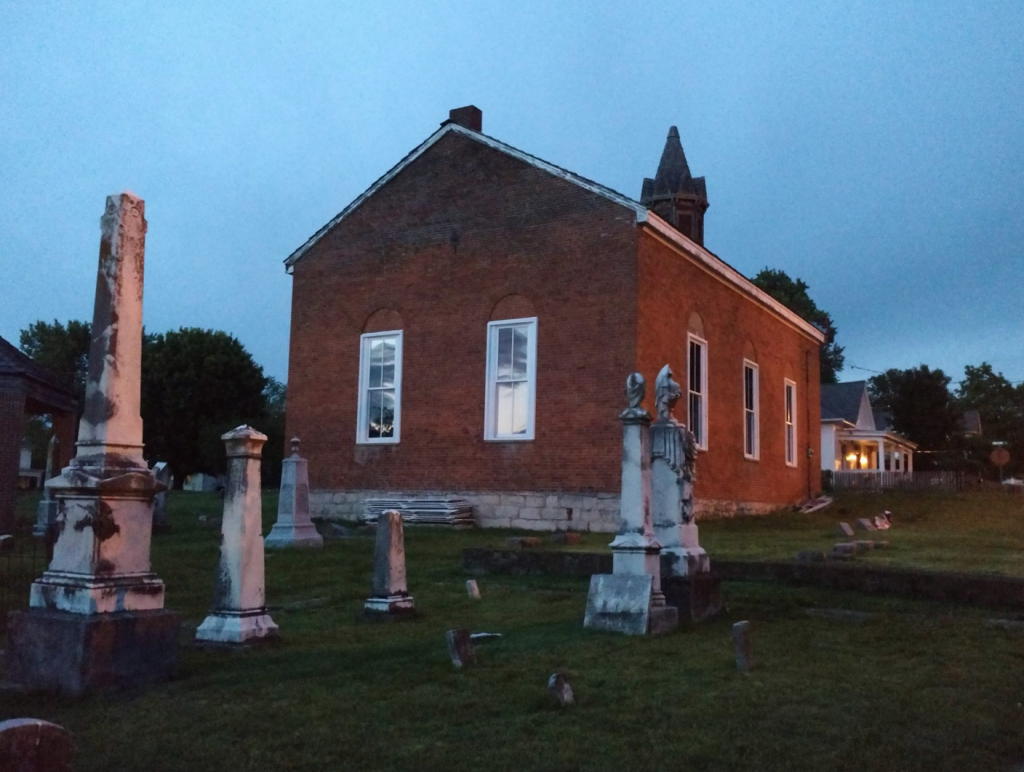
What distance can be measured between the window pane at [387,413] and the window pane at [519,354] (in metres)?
3.63

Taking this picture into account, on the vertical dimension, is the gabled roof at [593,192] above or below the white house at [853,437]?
above

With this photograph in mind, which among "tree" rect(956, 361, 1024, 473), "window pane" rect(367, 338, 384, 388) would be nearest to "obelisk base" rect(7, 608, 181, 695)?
"window pane" rect(367, 338, 384, 388)

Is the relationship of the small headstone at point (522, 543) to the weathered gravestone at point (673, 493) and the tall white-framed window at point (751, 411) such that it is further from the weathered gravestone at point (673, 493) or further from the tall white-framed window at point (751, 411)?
the tall white-framed window at point (751, 411)

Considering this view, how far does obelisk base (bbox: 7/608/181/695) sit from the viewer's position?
6.71 m

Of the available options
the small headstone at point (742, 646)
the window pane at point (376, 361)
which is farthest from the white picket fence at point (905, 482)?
the small headstone at point (742, 646)

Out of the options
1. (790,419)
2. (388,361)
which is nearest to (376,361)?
(388,361)

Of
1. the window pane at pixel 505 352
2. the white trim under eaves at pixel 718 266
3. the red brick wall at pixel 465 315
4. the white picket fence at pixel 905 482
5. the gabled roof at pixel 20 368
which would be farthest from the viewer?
the white picket fence at pixel 905 482

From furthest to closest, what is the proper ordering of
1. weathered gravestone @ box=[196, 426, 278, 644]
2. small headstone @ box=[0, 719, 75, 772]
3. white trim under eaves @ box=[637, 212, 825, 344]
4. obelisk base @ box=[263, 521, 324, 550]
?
white trim under eaves @ box=[637, 212, 825, 344] → obelisk base @ box=[263, 521, 324, 550] → weathered gravestone @ box=[196, 426, 278, 644] → small headstone @ box=[0, 719, 75, 772]

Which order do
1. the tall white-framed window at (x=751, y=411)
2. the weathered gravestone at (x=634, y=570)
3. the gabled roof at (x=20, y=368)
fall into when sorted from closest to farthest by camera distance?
the weathered gravestone at (x=634, y=570)
the gabled roof at (x=20, y=368)
the tall white-framed window at (x=751, y=411)

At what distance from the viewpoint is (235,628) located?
8.67 m

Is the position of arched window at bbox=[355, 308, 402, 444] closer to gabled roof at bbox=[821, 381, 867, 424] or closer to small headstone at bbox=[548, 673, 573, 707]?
small headstone at bbox=[548, 673, 573, 707]

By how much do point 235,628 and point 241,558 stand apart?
2.09ft

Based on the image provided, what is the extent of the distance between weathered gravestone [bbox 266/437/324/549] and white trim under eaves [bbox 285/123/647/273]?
28.9 feet

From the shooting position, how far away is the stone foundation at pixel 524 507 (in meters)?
20.5
